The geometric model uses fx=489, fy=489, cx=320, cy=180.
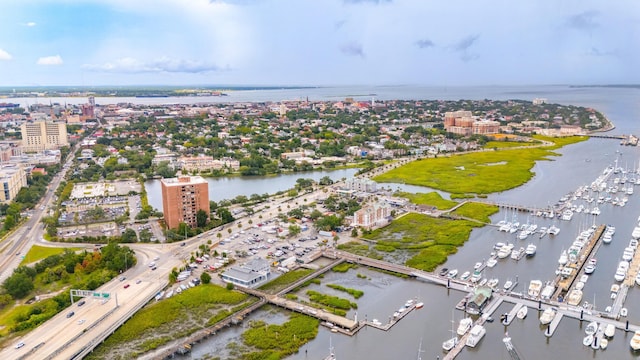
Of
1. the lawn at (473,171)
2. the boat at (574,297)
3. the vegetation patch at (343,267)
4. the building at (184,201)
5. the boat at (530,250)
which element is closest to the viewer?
the boat at (574,297)

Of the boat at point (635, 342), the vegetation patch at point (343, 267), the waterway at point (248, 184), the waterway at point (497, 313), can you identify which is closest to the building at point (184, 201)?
the waterway at point (248, 184)

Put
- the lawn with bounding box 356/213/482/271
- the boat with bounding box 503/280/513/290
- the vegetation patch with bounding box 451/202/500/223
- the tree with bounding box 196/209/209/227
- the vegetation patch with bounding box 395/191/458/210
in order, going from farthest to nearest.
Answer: the vegetation patch with bounding box 395/191/458/210 < the vegetation patch with bounding box 451/202/500/223 < the tree with bounding box 196/209/209/227 < the lawn with bounding box 356/213/482/271 < the boat with bounding box 503/280/513/290

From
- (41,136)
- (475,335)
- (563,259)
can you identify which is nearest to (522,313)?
(475,335)

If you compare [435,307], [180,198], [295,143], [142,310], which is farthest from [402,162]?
[142,310]

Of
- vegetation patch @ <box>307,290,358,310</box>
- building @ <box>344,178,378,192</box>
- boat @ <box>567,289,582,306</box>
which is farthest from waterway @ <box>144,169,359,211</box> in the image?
boat @ <box>567,289,582,306</box>

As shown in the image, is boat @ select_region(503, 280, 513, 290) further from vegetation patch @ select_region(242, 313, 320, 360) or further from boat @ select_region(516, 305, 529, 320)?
vegetation patch @ select_region(242, 313, 320, 360)

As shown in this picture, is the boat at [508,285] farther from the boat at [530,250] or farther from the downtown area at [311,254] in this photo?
the boat at [530,250]

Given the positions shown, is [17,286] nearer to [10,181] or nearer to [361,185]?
[10,181]
